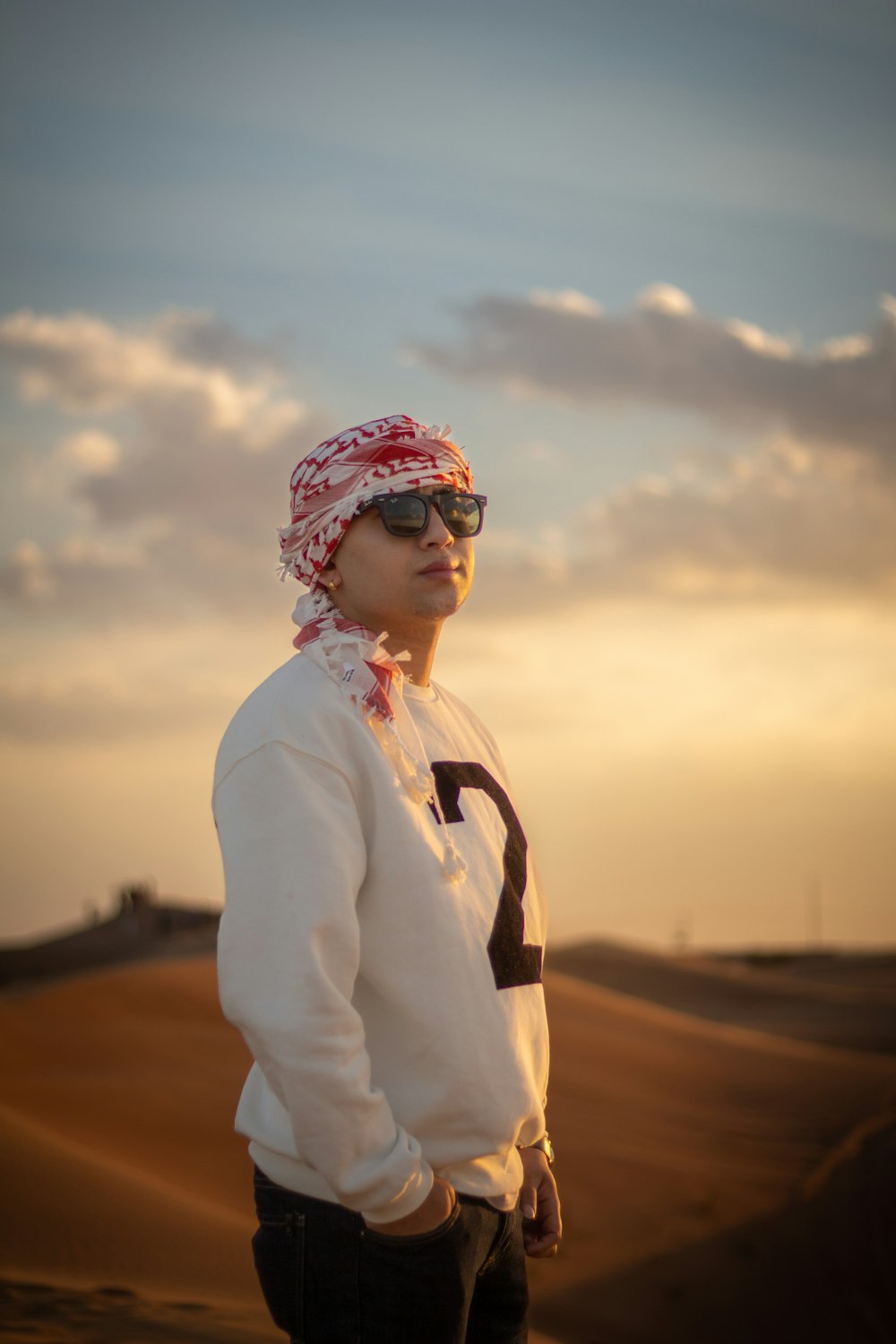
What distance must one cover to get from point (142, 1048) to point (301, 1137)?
10821 millimetres

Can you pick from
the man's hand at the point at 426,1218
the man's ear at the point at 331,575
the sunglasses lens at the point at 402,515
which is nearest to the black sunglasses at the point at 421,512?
the sunglasses lens at the point at 402,515

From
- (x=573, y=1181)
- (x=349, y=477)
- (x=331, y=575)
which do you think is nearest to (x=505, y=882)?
(x=331, y=575)

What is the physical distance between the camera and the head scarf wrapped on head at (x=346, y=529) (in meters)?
2.69

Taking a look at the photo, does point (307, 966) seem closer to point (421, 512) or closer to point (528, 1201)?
point (528, 1201)

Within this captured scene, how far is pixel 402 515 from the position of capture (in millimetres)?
2861

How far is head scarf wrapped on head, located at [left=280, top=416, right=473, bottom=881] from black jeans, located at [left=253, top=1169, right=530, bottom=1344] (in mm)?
729

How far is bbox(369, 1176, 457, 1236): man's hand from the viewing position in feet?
7.86

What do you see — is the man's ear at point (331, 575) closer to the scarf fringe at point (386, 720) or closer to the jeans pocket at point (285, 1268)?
the scarf fringe at point (386, 720)

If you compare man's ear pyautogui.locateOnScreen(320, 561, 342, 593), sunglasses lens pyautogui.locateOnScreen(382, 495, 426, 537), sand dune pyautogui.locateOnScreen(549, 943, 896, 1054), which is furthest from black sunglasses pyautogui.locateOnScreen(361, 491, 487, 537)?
sand dune pyautogui.locateOnScreen(549, 943, 896, 1054)

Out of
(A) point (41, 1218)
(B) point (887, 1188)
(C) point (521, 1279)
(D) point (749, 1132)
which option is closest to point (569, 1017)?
(D) point (749, 1132)

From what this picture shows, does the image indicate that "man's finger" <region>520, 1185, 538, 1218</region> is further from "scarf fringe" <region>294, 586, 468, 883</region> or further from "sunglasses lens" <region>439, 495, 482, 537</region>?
"sunglasses lens" <region>439, 495, 482, 537</region>

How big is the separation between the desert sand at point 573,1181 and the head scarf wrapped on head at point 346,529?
4.06m

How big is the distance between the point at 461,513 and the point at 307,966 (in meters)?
1.17

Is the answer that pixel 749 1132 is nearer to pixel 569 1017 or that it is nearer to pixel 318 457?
pixel 569 1017
